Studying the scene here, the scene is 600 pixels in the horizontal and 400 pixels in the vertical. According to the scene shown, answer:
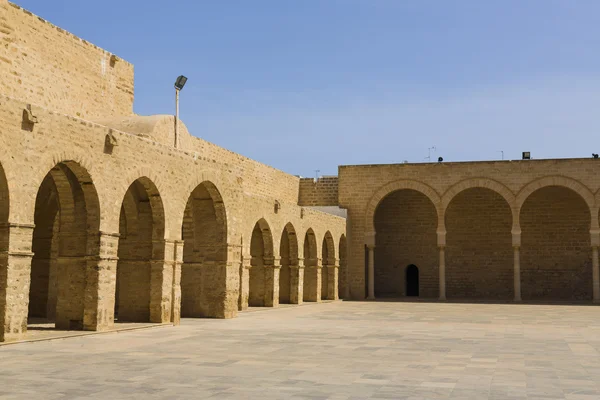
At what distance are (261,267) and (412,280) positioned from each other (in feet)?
38.7

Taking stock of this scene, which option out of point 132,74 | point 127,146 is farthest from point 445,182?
point 127,146

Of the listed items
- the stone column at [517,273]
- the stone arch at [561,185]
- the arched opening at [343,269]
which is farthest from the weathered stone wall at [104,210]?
the stone arch at [561,185]

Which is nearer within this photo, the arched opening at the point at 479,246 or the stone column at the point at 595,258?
the stone column at the point at 595,258

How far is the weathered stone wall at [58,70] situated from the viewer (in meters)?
13.3

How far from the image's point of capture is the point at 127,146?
1259 centimetres

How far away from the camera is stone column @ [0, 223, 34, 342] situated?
9883mm

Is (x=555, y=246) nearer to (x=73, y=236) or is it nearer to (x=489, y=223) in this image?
(x=489, y=223)

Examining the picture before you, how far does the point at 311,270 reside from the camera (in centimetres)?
2508

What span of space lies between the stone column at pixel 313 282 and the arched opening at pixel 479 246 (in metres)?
7.55

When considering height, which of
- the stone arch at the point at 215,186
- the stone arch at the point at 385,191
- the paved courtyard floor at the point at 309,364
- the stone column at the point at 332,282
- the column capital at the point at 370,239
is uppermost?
the stone arch at the point at 385,191

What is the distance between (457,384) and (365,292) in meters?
22.4

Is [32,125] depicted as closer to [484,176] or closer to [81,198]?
[81,198]

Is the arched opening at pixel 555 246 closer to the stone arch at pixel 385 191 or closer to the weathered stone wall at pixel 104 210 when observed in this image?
the stone arch at pixel 385 191

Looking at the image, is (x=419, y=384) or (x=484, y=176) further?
(x=484, y=176)
